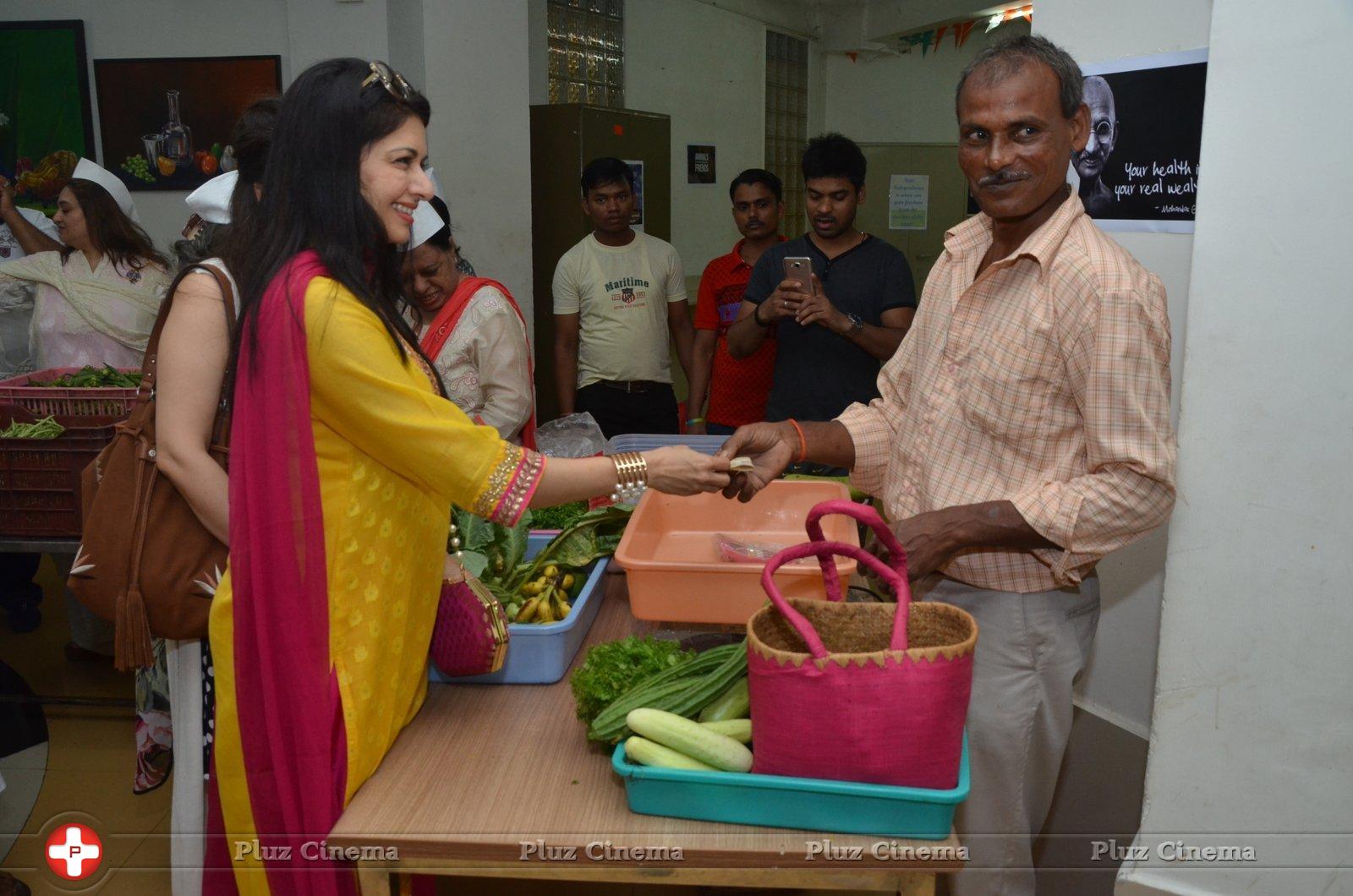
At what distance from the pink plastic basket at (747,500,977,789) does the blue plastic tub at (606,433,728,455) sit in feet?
4.99

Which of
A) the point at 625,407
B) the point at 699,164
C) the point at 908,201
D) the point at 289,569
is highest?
Answer: the point at 699,164

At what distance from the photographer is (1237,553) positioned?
6.49 ft

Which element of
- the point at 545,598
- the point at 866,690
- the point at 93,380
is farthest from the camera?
the point at 93,380

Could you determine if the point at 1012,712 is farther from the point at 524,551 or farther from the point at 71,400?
the point at 71,400

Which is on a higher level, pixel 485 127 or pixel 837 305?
pixel 485 127

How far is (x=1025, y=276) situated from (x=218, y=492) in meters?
1.49

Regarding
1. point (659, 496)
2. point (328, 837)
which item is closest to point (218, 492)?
point (328, 837)

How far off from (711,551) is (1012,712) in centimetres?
70

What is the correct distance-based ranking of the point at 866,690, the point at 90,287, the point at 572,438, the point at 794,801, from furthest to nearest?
the point at 90,287
the point at 572,438
the point at 794,801
the point at 866,690

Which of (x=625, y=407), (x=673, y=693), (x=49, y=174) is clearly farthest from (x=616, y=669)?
(x=49, y=174)

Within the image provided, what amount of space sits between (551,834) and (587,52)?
19.4 feet

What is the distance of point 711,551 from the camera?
2234 millimetres

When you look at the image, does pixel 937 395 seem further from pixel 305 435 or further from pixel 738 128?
pixel 738 128

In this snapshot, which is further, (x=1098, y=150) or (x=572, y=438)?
(x=572, y=438)
